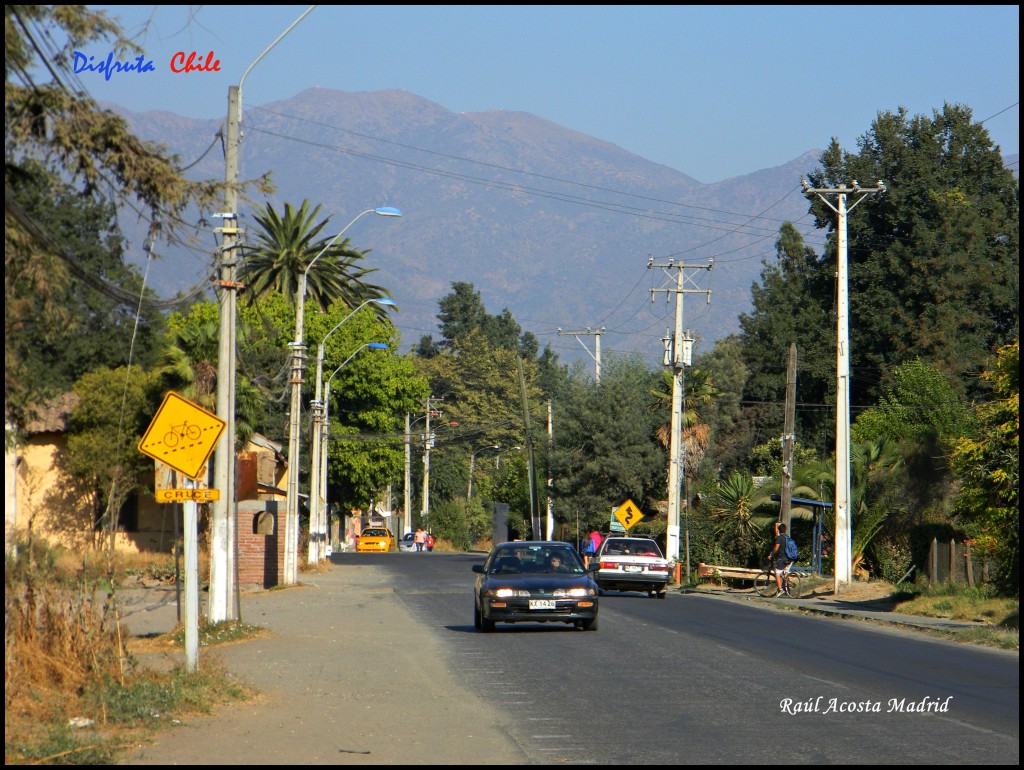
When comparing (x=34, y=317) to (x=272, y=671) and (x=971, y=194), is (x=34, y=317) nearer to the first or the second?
(x=272, y=671)

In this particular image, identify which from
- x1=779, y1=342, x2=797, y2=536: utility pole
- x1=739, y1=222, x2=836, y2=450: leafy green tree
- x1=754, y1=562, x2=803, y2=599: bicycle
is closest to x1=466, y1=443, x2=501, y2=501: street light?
x1=739, y1=222, x2=836, y2=450: leafy green tree

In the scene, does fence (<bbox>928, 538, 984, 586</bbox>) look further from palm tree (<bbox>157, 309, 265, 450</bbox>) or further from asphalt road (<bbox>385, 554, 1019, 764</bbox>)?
palm tree (<bbox>157, 309, 265, 450</bbox>)

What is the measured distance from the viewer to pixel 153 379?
47219 millimetres

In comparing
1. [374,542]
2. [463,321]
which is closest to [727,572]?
[374,542]

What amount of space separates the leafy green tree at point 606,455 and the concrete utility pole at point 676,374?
631 inches

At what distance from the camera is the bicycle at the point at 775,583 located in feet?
120

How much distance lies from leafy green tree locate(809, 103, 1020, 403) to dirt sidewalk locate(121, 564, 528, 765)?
47.0 meters

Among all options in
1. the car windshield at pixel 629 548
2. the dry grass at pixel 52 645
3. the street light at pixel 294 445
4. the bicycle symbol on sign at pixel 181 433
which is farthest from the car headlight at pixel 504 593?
the car windshield at pixel 629 548

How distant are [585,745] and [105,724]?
3867mm

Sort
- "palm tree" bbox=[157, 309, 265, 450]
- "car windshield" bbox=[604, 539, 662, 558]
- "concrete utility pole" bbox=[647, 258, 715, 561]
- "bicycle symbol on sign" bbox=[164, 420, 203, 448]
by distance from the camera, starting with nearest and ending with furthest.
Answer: "bicycle symbol on sign" bbox=[164, 420, 203, 448]
"car windshield" bbox=[604, 539, 662, 558]
"palm tree" bbox=[157, 309, 265, 450]
"concrete utility pole" bbox=[647, 258, 715, 561]

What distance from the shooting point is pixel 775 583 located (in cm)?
3941

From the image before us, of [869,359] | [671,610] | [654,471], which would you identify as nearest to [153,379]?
[671,610]

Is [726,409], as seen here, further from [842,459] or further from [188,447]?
[188,447]

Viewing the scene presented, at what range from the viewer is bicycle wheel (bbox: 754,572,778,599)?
38091mm
